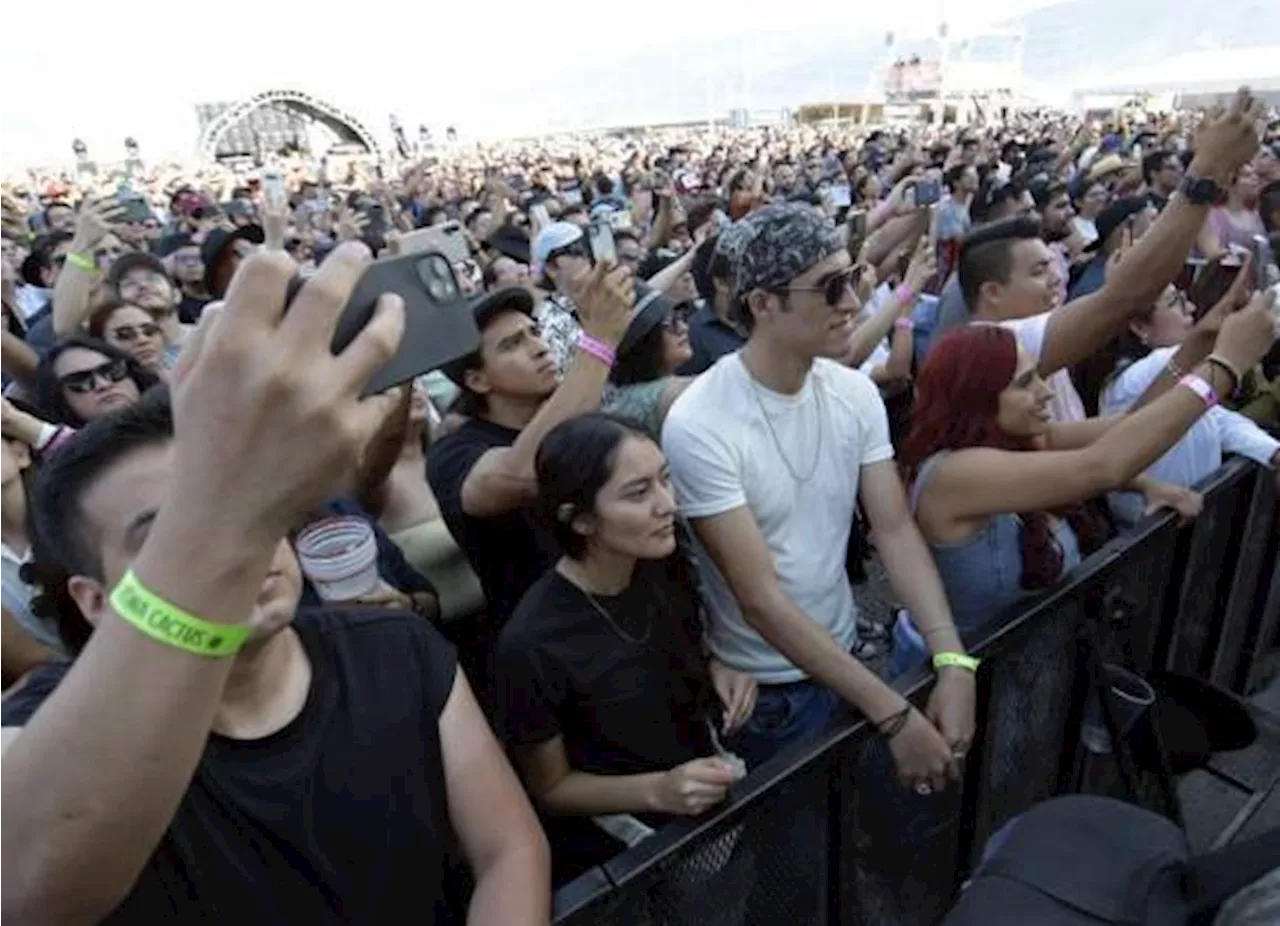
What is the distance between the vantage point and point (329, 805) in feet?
4.01

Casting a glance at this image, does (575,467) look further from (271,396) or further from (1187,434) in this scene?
(1187,434)

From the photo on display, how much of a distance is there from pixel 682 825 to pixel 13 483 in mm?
2184

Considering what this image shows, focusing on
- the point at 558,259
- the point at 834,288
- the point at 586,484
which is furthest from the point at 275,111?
the point at 586,484

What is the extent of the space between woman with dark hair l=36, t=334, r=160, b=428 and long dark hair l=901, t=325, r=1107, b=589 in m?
2.74

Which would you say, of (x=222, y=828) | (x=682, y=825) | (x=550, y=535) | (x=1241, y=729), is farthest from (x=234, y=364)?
(x=1241, y=729)

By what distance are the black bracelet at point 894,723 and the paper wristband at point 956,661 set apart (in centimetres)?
16

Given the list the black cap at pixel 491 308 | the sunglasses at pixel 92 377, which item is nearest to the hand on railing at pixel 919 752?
the black cap at pixel 491 308

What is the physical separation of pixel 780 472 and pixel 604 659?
63cm

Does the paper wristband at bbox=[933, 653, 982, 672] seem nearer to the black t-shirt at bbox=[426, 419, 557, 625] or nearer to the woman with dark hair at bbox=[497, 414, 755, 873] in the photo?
the woman with dark hair at bbox=[497, 414, 755, 873]

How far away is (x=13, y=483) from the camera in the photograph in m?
2.67

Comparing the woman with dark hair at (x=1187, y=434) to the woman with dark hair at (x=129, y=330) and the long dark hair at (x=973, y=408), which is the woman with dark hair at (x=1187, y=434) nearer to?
the long dark hair at (x=973, y=408)

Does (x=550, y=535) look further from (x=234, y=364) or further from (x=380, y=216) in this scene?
(x=380, y=216)

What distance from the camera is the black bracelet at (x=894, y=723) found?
1976mm

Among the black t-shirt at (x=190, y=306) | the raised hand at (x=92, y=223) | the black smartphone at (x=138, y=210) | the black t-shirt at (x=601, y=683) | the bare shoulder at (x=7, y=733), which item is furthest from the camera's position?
the black smartphone at (x=138, y=210)
